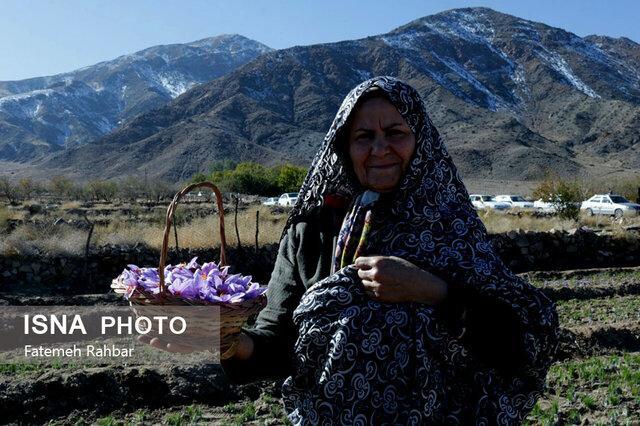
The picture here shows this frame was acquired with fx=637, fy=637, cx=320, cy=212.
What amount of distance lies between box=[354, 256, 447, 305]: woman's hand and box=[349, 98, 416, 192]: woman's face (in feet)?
1.05

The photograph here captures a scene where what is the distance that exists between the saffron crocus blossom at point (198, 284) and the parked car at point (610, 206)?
31437mm

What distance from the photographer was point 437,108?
97375 mm

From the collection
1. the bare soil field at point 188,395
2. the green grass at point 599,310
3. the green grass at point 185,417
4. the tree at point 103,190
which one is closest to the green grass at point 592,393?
the bare soil field at point 188,395

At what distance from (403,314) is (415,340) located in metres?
0.08

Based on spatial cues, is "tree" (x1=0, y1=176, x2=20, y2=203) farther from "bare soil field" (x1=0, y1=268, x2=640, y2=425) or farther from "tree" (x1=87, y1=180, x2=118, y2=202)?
"bare soil field" (x1=0, y1=268, x2=640, y2=425)

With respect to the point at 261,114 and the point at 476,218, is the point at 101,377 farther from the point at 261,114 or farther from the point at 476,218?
the point at 261,114

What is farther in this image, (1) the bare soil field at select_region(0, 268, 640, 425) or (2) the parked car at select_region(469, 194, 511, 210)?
(2) the parked car at select_region(469, 194, 511, 210)

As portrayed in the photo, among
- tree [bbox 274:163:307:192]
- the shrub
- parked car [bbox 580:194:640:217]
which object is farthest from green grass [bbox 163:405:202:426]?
tree [bbox 274:163:307:192]

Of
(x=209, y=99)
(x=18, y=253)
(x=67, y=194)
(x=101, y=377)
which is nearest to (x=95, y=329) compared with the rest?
(x=101, y=377)

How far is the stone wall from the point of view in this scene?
532 inches

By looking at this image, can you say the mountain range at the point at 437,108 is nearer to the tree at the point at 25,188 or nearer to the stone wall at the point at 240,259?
the tree at the point at 25,188

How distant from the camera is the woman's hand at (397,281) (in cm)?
178

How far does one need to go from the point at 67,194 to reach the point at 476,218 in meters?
49.7

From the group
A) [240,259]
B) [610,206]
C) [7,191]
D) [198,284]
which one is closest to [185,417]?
[198,284]
